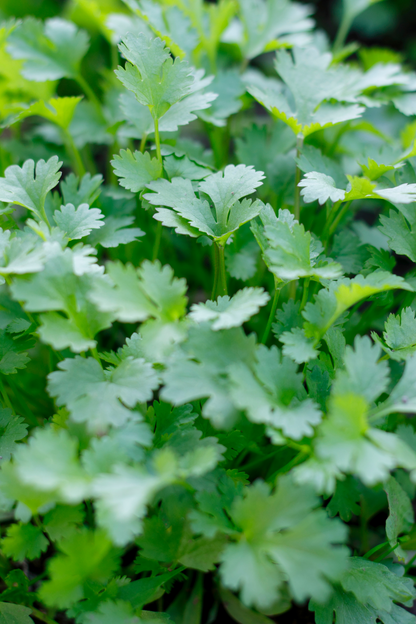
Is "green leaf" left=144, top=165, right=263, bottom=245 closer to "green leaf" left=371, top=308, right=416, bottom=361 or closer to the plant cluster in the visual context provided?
the plant cluster

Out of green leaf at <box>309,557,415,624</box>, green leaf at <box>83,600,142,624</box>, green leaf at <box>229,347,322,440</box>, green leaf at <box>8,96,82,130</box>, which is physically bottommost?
green leaf at <box>309,557,415,624</box>

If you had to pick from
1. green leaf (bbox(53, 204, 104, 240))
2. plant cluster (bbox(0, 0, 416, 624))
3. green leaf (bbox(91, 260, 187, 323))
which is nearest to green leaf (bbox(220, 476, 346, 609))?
plant cluster (bbox(0, 0, 416, 624))

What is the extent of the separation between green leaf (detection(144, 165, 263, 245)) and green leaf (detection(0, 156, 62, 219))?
181 mm

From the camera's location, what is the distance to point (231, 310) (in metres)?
0.72

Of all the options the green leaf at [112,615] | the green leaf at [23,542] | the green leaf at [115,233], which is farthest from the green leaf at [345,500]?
the green leaf at [115,233]

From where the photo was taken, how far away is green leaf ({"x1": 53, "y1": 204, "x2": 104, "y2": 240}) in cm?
85

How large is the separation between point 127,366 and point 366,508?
65 centimetres

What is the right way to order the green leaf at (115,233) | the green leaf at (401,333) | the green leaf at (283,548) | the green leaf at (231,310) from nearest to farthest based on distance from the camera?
the green leaf at (283,548) < the green leaf at (231,310) < the green leaf at (401,333) < the green leaf at (115,233)

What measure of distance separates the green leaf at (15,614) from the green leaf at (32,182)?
26.1 inches

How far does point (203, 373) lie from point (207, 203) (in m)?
0.35

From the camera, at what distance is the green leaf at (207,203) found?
0.83m

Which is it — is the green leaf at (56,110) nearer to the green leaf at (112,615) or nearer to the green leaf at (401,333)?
the green leaf at (401,333)

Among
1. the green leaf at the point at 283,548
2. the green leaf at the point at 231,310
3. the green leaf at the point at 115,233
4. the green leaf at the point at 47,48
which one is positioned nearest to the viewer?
the green leaf at the point at 283,548

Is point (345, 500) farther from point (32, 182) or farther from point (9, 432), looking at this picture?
point (32, 182)
